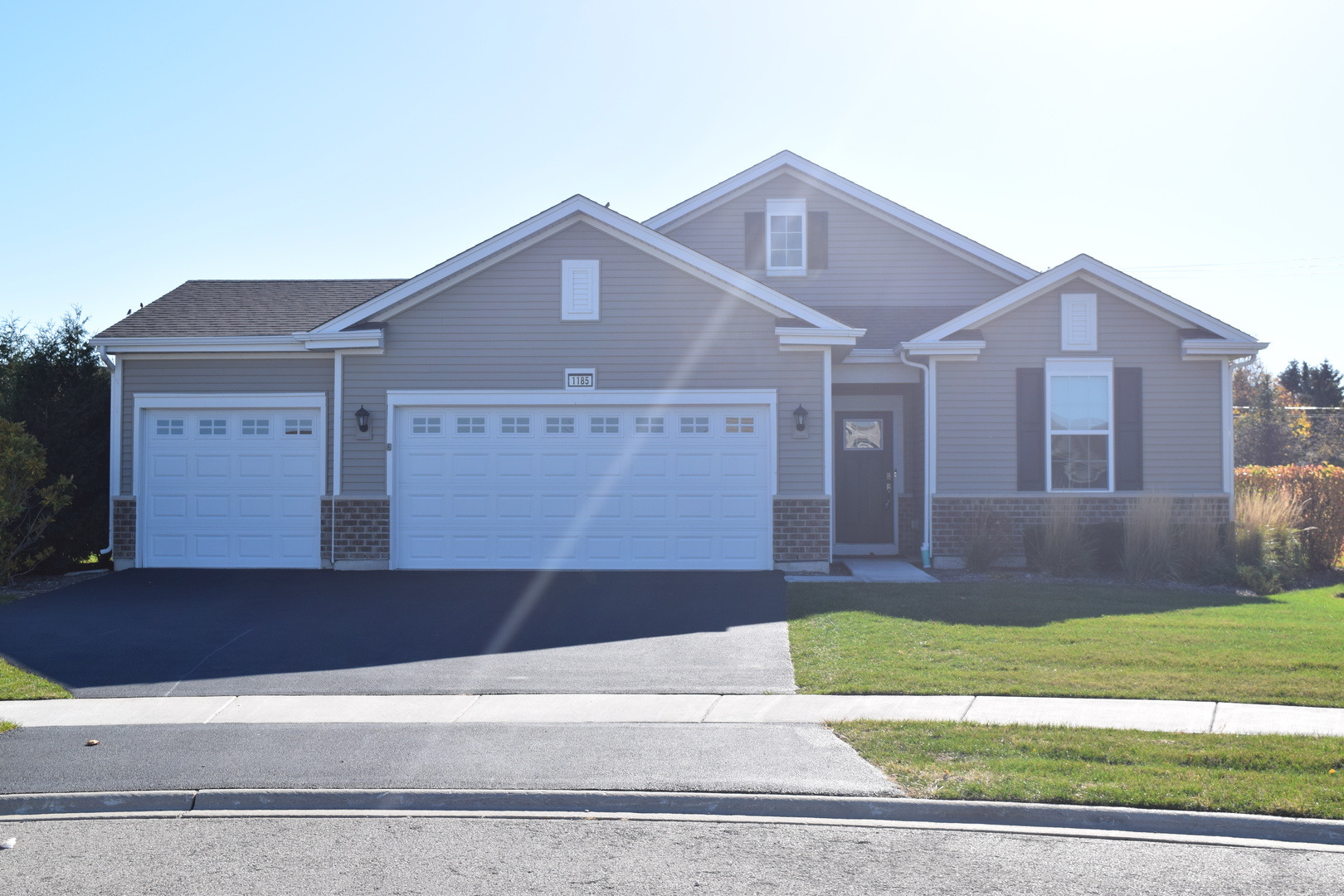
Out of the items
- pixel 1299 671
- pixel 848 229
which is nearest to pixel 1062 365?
pixel 848 229

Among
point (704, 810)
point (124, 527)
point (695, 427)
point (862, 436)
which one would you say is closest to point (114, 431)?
point (124, 527)

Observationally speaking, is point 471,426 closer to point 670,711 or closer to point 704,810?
point 670,711

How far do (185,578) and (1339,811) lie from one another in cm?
1348

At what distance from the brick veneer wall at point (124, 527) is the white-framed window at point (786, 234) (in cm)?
1093

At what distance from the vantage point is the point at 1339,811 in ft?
17.7

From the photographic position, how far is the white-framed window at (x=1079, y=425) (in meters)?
15.8

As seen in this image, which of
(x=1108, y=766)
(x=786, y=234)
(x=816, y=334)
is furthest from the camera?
(x=786, y=234)

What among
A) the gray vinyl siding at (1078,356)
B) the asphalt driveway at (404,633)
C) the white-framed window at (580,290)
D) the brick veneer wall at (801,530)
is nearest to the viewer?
the asphalt driveway at (404,633)

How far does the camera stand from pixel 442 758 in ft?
21.4

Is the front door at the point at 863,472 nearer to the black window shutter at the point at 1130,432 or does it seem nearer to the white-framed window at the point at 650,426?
the black window shutter at the point at 1130,432

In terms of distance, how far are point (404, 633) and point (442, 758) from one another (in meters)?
4.50

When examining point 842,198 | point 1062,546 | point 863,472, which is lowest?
point 1062,546

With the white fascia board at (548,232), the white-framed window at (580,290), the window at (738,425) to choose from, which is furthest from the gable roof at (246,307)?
the window at (738,425)

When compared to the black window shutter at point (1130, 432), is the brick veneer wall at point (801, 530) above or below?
below
